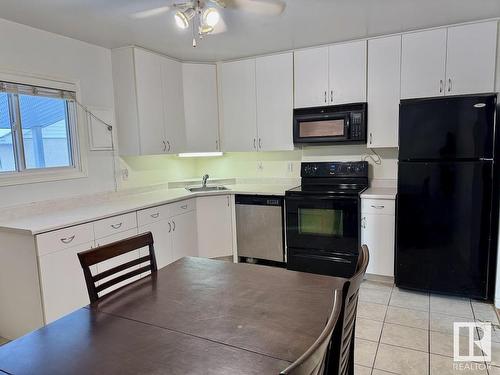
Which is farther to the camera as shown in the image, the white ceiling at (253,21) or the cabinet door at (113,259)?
the cabinet door at (113,259)

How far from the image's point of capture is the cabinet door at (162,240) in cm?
322

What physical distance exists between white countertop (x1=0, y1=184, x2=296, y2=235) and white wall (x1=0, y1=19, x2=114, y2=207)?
121 mm

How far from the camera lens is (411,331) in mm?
Result: 2490

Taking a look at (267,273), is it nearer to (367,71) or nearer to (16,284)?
(16,284)

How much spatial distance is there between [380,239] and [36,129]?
10.4ft

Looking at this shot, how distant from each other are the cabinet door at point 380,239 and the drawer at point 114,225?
2.09 meters

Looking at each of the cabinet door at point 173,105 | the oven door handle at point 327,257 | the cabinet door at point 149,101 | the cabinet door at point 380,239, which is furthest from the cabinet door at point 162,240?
the cabinet door at point 380,239

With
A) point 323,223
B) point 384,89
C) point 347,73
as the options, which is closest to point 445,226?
point 323,223

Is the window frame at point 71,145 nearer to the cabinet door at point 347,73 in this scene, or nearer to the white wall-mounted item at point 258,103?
the white wall-mounted item at point 258,103

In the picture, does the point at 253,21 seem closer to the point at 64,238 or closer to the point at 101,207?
the point at 101,207

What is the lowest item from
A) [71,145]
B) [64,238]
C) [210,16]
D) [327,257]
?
[327,257]

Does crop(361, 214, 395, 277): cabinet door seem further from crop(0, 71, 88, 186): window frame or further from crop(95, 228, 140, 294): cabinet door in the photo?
crop(0, 71, 88, 186): window frame

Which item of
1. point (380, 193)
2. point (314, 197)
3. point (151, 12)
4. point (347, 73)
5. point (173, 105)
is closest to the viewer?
point (151, 12)

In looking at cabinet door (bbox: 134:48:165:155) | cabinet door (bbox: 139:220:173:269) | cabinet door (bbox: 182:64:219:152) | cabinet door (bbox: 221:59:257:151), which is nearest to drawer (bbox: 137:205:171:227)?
cabinet door (bbox: 139:220:173:269)
